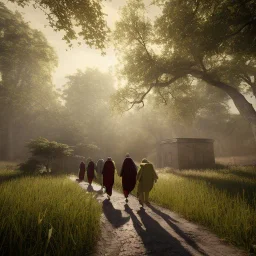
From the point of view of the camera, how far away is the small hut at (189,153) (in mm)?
23344

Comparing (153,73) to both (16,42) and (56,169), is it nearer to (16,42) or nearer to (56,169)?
(56,169)

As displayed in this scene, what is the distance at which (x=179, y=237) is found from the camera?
170 inches

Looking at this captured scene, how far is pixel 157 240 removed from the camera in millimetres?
4129

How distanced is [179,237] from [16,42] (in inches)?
1178

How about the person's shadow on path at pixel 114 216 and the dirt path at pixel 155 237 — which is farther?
the person's shadow on path at pixel 114 216

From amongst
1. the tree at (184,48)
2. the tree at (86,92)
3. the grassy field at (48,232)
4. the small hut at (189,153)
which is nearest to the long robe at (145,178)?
the grassy field at (48,232)

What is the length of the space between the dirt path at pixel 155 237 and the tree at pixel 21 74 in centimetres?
2607

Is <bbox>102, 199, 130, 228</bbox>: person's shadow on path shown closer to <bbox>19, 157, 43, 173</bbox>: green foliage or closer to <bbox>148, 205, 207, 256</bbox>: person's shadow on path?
<bbox>148, 205, 207, 256</bbox>: person's shadow on path

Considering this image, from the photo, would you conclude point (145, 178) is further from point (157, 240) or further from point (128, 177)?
point (157, 240)

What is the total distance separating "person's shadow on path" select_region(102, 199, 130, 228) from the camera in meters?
5.34

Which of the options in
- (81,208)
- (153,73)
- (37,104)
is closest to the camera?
(81,208)

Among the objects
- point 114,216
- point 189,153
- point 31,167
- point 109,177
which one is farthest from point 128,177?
point 189,153

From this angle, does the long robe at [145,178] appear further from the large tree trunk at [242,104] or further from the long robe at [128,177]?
the large tree trunk at [242,104]

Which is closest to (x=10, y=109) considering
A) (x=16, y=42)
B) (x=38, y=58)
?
(x=38, y=58)
